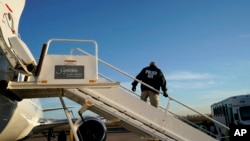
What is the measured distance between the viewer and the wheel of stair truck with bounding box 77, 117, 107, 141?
10108 mm

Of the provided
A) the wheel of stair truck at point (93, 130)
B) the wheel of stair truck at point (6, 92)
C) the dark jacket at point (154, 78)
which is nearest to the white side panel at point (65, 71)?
the wheel of stair truck at point (6, 92)

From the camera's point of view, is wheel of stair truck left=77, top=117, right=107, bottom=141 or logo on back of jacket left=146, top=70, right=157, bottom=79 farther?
wheel of stair truck left=77, top=117, right=107, bottom=141

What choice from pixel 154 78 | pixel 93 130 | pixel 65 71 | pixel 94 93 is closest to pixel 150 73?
pixel 154 78

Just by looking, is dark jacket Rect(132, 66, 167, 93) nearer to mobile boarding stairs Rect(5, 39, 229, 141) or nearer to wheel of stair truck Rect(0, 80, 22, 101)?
mobile boarding stairs Rect(5, 39, 229, 141)

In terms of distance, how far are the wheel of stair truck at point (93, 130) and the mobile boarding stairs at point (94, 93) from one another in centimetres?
292

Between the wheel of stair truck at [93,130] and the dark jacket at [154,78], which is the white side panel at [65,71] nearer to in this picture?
the dark jacket at [154,78]

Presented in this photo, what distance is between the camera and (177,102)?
25.9 feet

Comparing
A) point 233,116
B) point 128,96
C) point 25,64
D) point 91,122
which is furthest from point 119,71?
point 233,116

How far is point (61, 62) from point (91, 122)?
4.67m

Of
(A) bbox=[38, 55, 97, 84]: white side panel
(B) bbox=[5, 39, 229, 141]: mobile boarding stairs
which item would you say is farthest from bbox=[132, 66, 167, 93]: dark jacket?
(A) bbox=[38, 55, 97, 84]: white side panel

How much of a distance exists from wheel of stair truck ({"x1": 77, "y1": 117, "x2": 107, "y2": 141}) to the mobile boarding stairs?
292cm

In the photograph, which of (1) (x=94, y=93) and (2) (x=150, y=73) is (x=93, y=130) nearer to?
(2) (x=150, y=73)

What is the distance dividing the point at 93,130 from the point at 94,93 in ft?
13.4

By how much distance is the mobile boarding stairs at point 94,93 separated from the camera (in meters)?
6.25
